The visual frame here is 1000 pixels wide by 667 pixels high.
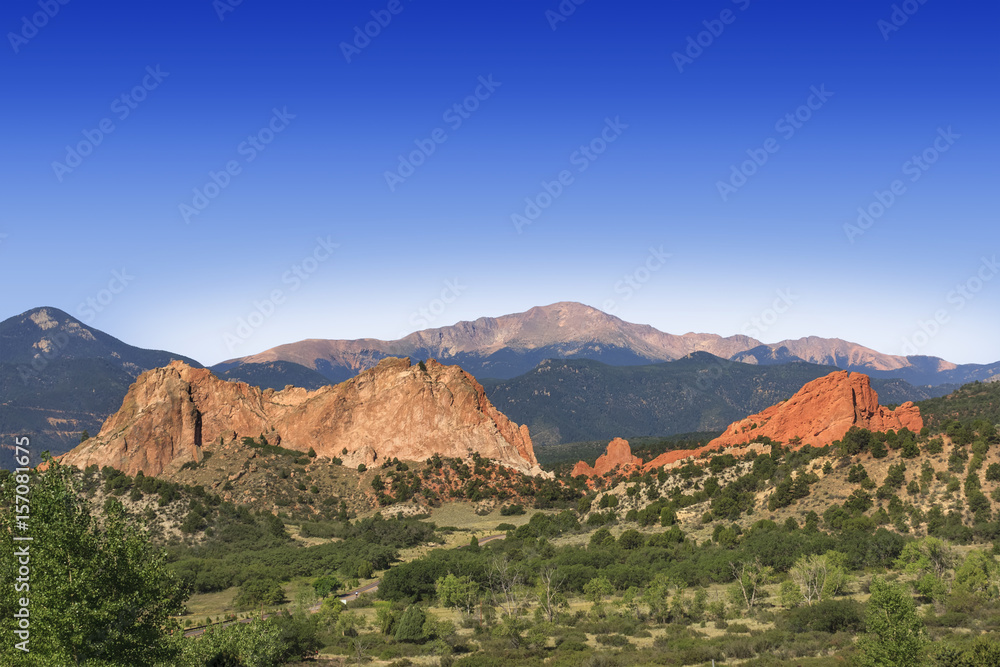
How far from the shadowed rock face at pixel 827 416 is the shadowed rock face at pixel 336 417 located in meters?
37.7

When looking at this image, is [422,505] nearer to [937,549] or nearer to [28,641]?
[937,549]

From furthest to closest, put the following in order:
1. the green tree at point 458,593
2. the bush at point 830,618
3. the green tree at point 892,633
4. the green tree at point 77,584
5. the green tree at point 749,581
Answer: the green tree at point 458,593 → the green tree at point 749,581 → the bush at point 830,618 → the green tree at point 892,633 → the green tree at point 77,584

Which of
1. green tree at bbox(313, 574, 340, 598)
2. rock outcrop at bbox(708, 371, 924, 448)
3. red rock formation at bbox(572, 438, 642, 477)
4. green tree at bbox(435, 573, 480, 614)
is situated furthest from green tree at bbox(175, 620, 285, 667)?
red rock formation at bbox(572, 438, 642, 477)

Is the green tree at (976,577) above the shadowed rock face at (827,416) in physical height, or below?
below

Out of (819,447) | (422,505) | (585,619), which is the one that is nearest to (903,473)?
(819,447)

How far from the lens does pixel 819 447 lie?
80.7m

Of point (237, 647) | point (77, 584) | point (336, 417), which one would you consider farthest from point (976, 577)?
point (336, 417)

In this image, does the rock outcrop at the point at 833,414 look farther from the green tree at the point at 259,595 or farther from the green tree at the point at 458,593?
the green tree at the point at 259,595

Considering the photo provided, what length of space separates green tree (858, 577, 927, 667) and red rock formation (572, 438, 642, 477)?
86764 mm

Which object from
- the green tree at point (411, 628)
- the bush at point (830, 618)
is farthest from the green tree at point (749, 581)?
the green tree at point (411, 628)

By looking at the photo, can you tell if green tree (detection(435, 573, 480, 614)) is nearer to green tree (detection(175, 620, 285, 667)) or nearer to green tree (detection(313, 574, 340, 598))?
green tree (detection(313, 574, 340, 598))

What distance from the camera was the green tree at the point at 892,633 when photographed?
28.0 metres

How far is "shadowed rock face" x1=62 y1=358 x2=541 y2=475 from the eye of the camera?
112m

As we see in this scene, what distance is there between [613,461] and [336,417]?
156 feet
